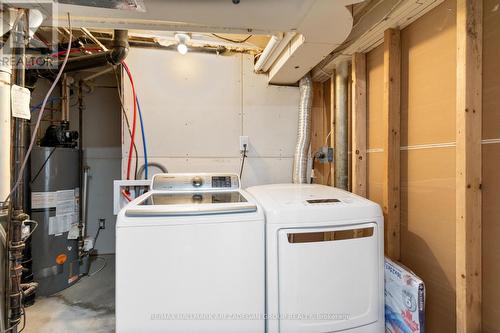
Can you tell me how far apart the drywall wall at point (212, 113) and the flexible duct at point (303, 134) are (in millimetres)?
171

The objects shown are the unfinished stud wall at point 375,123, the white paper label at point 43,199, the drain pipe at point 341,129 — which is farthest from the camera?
the white paper label at point 43,199

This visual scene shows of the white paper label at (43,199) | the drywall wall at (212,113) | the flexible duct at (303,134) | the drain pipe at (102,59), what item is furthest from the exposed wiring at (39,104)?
the flexible duct at (303,134)

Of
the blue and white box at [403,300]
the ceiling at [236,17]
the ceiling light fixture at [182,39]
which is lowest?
the blue and white box at [403,300]

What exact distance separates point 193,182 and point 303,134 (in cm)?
112

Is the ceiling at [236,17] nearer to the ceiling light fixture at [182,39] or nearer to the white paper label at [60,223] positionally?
the ceiling light fixture at [182,39]

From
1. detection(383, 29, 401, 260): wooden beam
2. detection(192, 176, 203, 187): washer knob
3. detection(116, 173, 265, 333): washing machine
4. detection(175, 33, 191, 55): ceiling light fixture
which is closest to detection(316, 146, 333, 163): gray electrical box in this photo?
detection(383, 29, 401, 260): wooden beam

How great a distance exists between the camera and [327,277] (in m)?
1.23

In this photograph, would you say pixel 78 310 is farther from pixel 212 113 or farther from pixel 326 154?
pixel 326 154

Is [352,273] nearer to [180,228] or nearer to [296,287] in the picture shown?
[296,287]

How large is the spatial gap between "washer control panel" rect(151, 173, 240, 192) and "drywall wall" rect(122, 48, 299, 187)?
0.46 metres

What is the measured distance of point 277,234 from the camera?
3.93 feet

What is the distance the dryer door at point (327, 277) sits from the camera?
1.20 m

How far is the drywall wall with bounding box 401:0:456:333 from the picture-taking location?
1.25m

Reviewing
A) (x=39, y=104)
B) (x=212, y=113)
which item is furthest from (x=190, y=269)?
(x=39, y=104)
